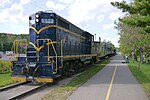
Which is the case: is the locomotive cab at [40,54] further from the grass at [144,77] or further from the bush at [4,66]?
the bush at [4,66]

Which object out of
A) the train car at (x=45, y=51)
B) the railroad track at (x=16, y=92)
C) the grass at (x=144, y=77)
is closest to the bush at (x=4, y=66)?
the train car at (x=45, y=51)

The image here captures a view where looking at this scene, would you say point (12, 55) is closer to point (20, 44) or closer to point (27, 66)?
point (20, 44)

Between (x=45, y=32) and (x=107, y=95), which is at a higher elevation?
(x=45, y=32)

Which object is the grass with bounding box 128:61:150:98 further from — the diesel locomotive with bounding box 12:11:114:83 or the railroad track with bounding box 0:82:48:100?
the railroad track with bounding box 0:82:48:100

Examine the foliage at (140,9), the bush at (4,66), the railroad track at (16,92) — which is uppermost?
the foliage at (140,9)

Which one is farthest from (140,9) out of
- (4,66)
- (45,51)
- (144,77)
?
(4,66)

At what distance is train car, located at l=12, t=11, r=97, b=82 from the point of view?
1505 cm

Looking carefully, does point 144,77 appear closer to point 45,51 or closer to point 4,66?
point 45,51

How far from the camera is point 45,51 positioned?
16.6 m

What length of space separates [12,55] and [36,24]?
2503mm

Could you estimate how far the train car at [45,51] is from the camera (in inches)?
592

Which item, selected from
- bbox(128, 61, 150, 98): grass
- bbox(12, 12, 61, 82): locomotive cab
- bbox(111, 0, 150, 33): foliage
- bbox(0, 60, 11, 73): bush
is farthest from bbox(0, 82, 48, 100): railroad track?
bbox(0, 60, 11, 73): bush

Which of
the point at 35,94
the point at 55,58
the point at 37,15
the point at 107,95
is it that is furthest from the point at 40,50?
the point at 107,95

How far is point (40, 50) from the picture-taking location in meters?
16.6
